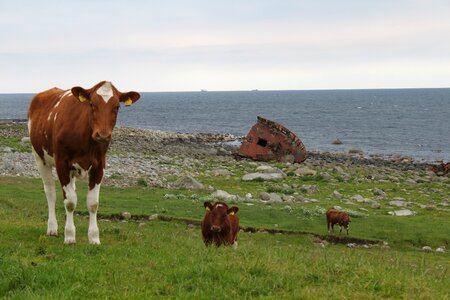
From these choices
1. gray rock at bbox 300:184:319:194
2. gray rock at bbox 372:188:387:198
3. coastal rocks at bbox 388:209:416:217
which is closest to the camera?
coastal rocks at bbox 388:209:416:217

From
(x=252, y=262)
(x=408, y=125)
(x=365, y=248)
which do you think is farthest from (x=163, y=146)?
(x=408, y=125)

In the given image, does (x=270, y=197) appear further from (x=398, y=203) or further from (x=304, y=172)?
(x=304, y=172)

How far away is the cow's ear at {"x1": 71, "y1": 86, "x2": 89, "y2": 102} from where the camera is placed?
9.97 m

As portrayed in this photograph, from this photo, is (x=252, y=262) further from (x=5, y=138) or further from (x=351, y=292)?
(x=5, y=138)

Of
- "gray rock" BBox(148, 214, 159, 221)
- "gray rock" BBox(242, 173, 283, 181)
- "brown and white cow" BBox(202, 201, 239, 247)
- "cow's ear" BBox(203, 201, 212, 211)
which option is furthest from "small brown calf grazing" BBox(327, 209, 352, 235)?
"gray rock" BBox(242, 173, 283, 181)

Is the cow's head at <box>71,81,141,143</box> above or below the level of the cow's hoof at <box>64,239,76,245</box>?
above

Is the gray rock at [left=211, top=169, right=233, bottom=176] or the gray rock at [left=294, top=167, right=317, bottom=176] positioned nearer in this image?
the gray rock at [left=211, top=169, right=233, bottom=176]

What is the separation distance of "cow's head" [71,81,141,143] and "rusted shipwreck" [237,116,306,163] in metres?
40.2

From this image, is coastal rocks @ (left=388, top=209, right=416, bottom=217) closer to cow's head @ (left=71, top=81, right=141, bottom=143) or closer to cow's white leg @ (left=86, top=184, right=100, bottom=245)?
cow's white leg @ (left=86, top=184, right=100, bottom=245)

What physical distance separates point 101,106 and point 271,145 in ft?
135

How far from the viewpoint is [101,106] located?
9.79 metres

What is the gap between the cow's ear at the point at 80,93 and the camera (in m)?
9.97

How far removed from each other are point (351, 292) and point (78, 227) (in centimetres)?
810

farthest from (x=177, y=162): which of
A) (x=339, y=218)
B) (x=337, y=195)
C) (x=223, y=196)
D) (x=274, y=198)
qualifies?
(x=339, y=218)
